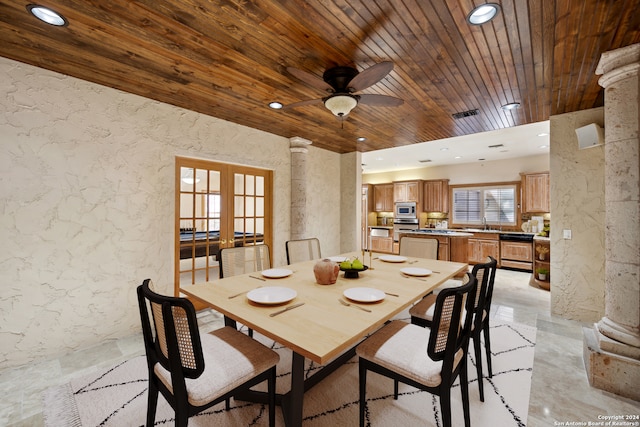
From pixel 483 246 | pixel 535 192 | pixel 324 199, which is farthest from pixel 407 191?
pixel 324 199

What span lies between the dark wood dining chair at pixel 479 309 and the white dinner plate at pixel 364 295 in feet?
1.05

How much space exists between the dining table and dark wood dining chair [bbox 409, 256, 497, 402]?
0.90ft

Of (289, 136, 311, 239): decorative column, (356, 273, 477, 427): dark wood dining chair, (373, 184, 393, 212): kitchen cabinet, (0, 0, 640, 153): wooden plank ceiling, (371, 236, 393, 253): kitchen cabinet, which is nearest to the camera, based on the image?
(356, 273, 477, 427): dark wood dining chair

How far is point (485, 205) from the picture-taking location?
735 cm

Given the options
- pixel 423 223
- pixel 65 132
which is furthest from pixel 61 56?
pixel 423 223

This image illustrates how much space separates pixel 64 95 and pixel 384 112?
3260 mm

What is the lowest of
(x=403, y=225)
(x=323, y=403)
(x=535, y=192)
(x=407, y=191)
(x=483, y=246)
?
(x=323, y=403)

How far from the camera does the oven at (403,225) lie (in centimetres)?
813

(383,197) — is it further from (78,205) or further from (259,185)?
(78,205)

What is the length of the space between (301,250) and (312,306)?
1770 mm

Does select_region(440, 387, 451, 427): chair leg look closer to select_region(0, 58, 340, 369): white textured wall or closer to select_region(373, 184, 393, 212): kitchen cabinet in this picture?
select_region(0, 58, 340, 369): white textured wall

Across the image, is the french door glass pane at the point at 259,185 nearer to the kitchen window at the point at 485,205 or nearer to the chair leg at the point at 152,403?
the chair leg at the point at 152,403

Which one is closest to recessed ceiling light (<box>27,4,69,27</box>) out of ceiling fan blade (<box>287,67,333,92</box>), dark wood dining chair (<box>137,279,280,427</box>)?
ceiling fan blade (<box>287,67,333,92</box>)

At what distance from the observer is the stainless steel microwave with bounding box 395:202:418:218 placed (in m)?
8.17
